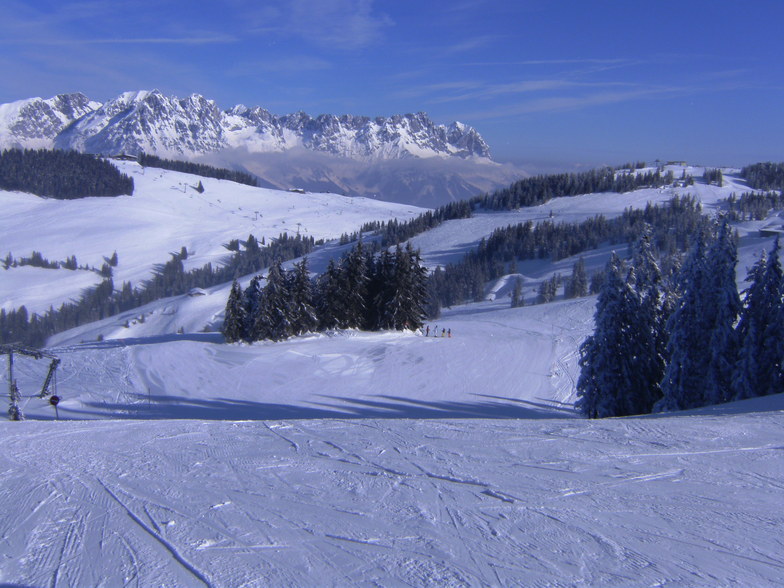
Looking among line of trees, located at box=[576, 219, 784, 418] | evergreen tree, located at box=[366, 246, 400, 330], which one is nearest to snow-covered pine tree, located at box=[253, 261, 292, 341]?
evergreen tree, located at box=[366, 246, 400, 330]

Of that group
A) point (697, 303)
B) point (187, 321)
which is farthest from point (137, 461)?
point (187, 321)

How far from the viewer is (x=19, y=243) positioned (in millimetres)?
146125

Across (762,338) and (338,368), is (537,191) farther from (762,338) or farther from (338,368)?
(762,338)

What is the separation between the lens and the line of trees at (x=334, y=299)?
1443 inches

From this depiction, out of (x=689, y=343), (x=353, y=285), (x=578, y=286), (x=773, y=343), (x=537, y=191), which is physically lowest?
(x=578, y=286)

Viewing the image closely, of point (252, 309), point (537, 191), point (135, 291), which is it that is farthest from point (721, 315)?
point (537, 191)

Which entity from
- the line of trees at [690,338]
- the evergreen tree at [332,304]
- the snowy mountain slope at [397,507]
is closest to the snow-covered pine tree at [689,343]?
the line of trees at [690,338]

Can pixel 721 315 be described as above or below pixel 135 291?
above

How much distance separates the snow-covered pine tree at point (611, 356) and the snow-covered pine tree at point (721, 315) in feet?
9.66

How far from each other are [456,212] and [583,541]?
17779cm

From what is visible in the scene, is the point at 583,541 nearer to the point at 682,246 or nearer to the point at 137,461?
the point at 137,461

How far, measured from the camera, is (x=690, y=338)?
21891 mm

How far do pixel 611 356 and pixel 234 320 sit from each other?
969 inches

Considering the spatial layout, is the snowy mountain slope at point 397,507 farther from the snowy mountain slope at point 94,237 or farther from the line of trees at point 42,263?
the line of trees at point 42,263
